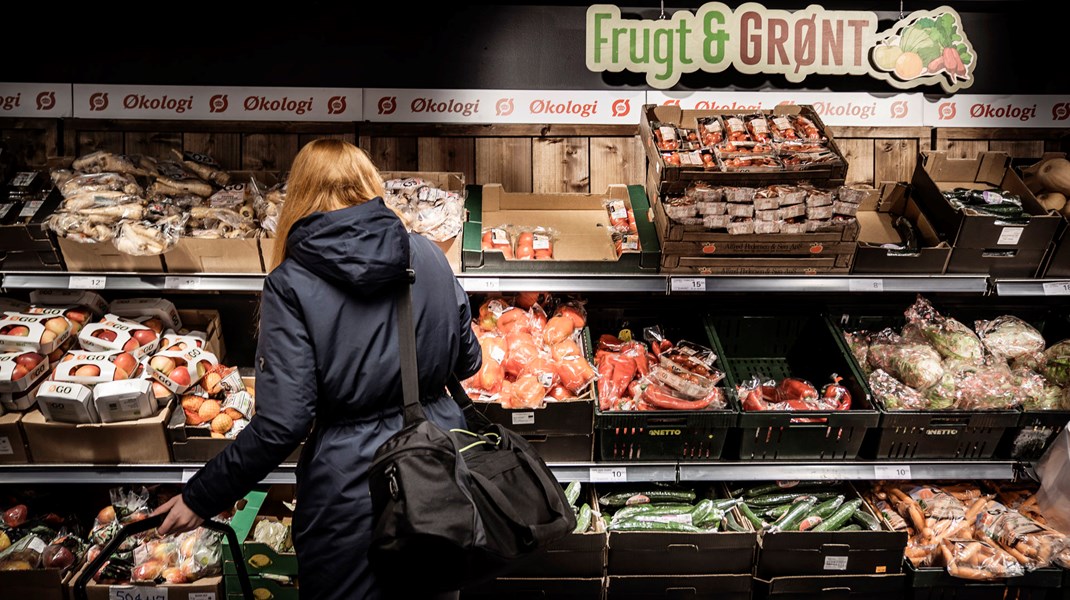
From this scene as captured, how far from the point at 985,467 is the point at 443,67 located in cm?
271

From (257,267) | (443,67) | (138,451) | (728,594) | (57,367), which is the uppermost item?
(443,67)

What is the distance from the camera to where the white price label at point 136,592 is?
9.34 ft

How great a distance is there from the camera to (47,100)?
3369 millimetres

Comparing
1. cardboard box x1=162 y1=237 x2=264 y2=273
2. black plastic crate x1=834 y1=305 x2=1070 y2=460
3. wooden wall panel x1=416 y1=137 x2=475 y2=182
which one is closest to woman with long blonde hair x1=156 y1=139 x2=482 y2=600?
cardboard box x1=162 y1=237 x2=264 y2=273

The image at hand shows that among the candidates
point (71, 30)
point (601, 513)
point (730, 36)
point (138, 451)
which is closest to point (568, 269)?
point (601, 513)

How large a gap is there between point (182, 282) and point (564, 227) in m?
1.47

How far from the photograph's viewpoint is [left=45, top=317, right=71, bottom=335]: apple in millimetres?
2959

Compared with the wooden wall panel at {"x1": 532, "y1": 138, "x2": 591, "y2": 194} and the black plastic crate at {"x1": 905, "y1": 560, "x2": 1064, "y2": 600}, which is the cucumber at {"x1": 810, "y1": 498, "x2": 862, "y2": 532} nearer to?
the black plastic crate at {"x1": 905, "y1": 560, "x2": 1064, "y2": 600}

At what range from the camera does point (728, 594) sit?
9.64 ft

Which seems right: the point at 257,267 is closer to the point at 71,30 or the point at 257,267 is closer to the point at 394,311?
the point at 394,311

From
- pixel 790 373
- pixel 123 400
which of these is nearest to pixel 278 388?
pixel 123 400

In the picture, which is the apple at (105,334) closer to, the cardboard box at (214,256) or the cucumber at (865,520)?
the cardboard box at (214,256)

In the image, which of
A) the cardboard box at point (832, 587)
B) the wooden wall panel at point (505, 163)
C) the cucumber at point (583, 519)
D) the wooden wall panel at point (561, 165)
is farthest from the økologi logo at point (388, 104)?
the cardboard box at point (832, 587)

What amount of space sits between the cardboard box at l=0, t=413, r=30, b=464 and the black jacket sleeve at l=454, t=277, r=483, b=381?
176 cm
